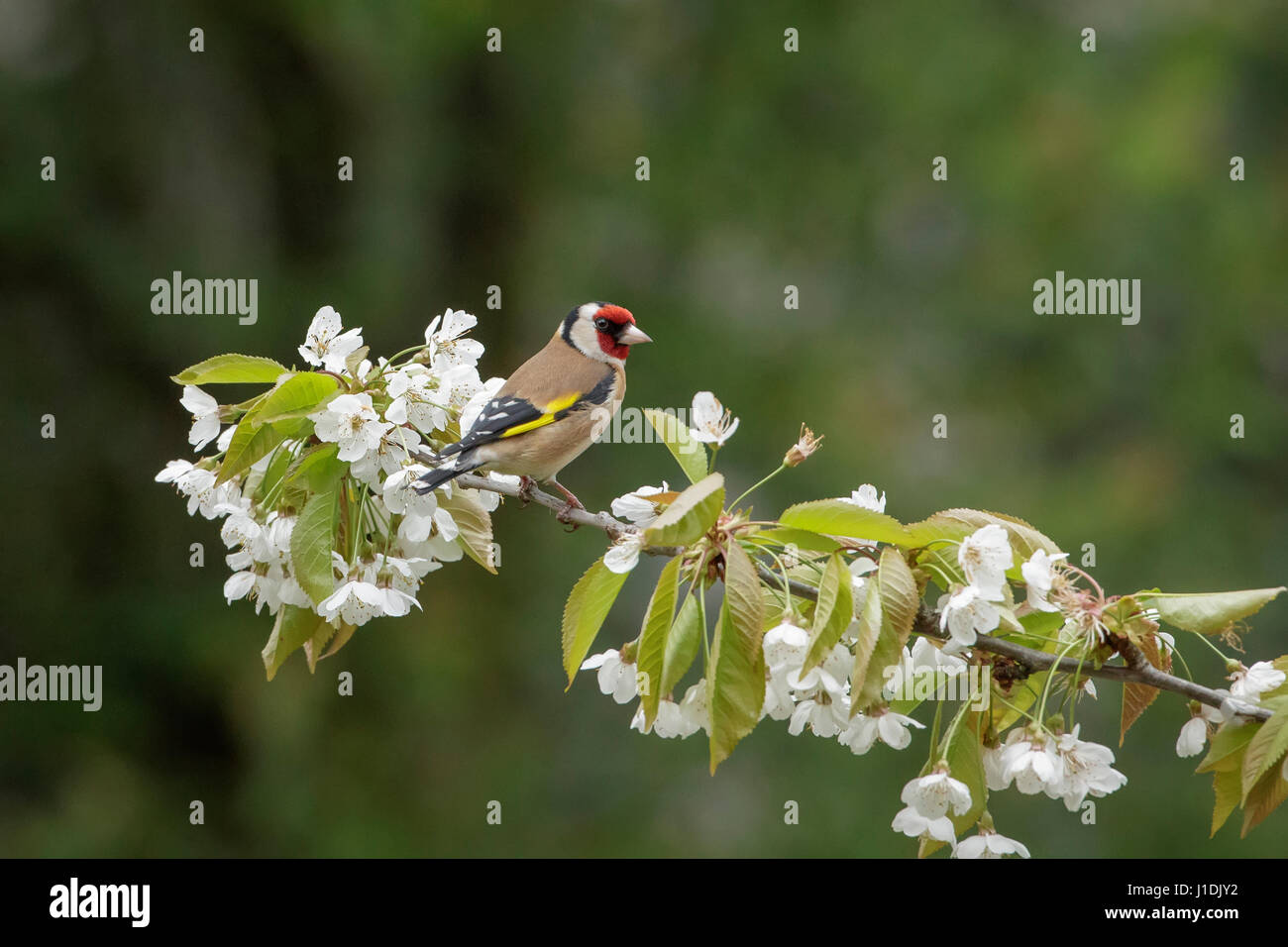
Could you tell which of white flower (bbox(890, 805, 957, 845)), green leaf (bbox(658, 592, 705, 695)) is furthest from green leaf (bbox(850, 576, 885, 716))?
white flower (bbox(890, 805, 957, 845))

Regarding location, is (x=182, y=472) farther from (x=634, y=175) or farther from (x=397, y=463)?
(x=634, y=175)

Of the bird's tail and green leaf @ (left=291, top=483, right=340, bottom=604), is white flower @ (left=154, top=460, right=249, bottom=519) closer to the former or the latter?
green leaf @ (left=291, top=483, right=340, bottom=604)

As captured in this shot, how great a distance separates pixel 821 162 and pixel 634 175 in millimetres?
1333

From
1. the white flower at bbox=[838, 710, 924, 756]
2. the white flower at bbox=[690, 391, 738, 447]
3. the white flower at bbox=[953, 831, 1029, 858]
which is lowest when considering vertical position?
the white flower at bbox=[953, 831, 1029, 858]

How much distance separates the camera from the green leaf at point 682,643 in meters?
2.23

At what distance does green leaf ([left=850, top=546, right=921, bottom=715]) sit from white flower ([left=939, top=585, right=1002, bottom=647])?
0.06 meters

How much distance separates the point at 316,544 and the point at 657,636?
751 mm

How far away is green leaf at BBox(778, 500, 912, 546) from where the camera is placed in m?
2.26

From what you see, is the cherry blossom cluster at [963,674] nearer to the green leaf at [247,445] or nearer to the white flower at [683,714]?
the white flower at [683,714]

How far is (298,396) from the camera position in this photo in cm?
253

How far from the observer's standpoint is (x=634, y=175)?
29.7 ft

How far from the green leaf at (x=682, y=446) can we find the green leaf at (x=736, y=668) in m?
0.42

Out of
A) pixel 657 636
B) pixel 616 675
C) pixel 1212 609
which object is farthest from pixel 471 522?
pixel 1212 609
